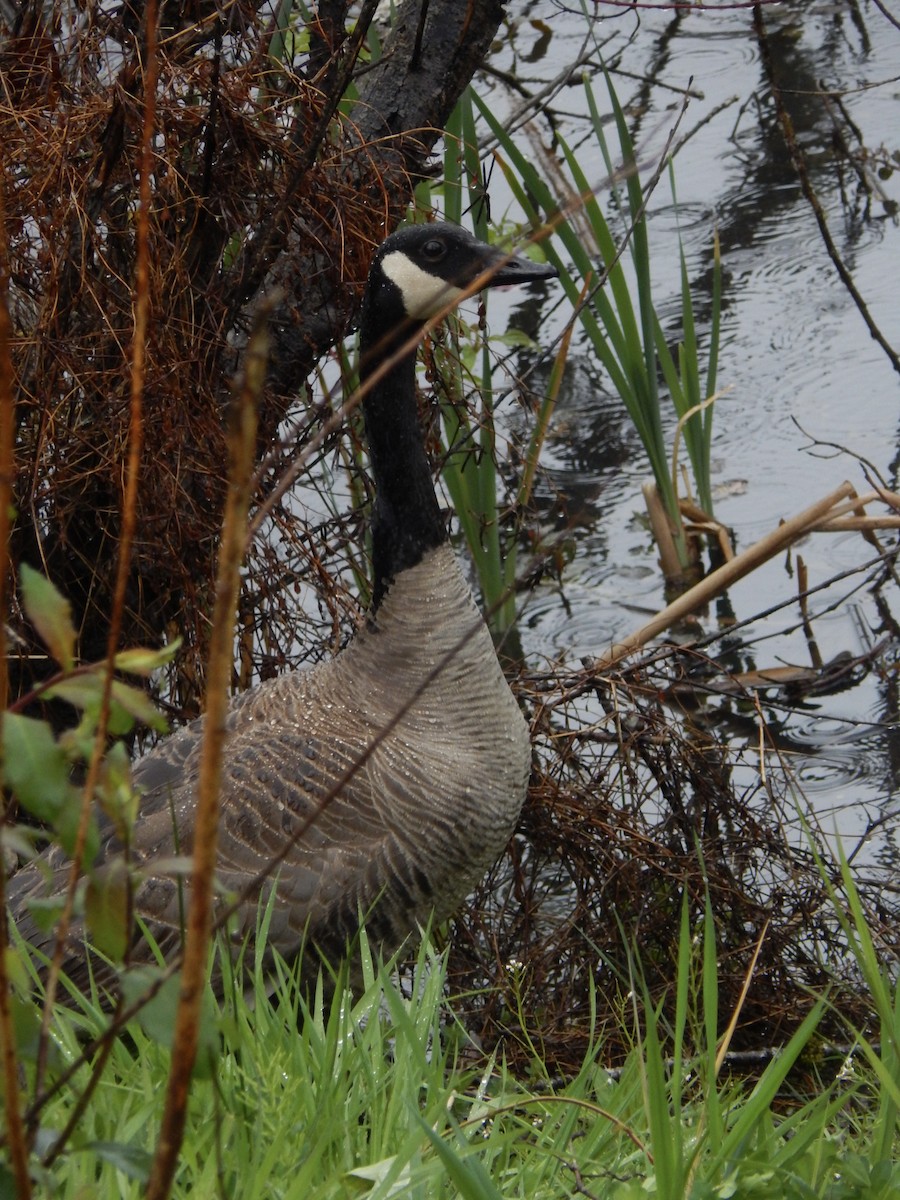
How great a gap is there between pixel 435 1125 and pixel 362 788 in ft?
4.02

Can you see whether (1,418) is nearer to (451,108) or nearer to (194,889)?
(194,889)

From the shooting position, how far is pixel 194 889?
1277mm

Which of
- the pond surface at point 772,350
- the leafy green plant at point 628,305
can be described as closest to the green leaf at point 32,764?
the leafy green plant at point 628,305

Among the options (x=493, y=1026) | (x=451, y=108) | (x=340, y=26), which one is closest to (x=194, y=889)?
(x=493, y=1026)

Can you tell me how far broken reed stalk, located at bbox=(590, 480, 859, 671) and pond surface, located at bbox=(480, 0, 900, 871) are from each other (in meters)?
0.28

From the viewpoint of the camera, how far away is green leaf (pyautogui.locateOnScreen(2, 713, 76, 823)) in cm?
128

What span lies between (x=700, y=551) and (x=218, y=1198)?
14.6 ft

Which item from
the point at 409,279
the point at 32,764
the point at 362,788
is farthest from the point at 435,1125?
the point at 409,279

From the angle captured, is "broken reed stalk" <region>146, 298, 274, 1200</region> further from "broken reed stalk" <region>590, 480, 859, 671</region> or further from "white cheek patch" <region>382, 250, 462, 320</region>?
"broken reed stalk" <region>590, 480, 859, 671</region>

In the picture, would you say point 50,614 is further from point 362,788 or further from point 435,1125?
point 362,788

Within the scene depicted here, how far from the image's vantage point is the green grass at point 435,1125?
196 centimetres

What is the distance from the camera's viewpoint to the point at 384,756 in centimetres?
333

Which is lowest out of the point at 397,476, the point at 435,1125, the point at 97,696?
the point at 435,1125

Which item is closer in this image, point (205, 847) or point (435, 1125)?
point (205, 847)
